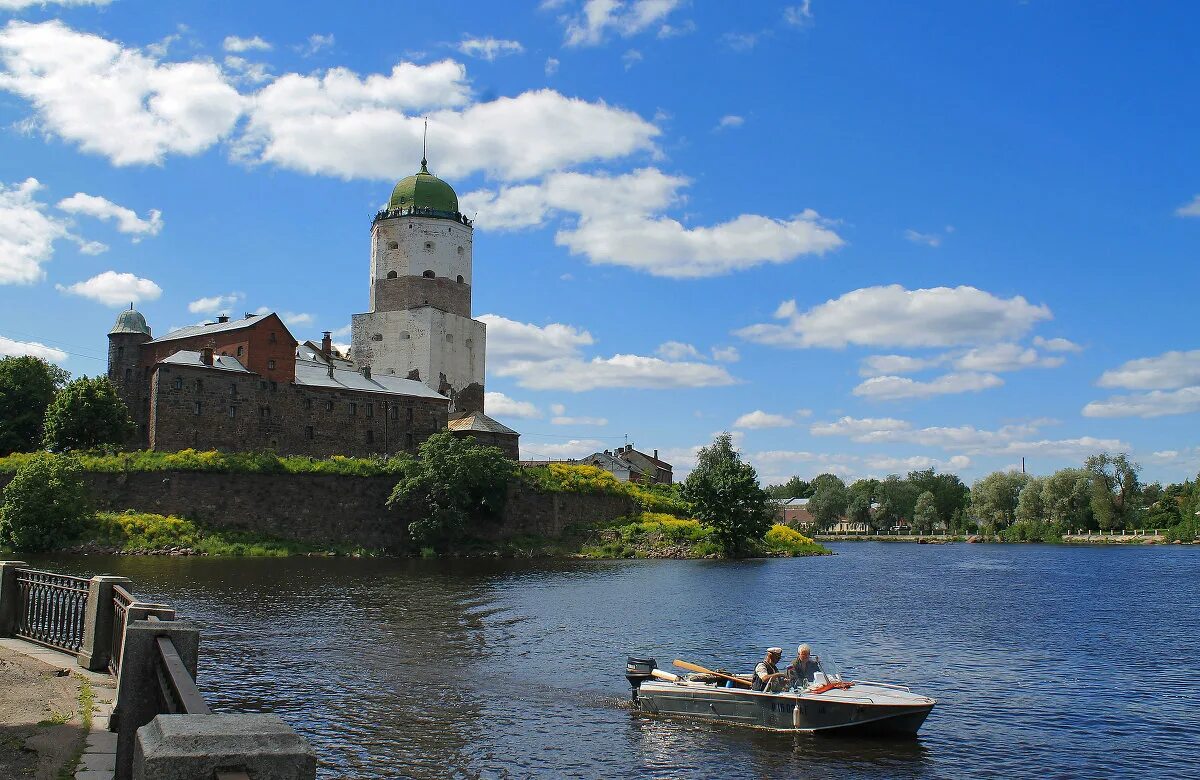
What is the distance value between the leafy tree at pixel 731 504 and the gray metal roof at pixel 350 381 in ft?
85.1

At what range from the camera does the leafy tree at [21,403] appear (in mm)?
68250

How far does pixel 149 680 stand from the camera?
9648mm

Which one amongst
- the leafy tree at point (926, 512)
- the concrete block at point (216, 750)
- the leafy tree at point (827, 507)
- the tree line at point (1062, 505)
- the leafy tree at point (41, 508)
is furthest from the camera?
the leafy tree at point (827, 507)

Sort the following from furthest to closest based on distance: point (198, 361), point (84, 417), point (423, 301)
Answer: point (423, 301) < point (198, 361) < point (84, 417)

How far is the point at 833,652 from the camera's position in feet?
92.3

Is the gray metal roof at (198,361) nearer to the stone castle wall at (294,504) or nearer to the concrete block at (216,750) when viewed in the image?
the stone castle wall at (294,504)

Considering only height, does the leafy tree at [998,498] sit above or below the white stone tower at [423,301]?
below

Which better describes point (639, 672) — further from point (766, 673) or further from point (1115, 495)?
point (1115, 495)

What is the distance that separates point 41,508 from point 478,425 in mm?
34286

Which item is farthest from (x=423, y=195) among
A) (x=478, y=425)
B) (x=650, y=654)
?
(x=650, y=654)

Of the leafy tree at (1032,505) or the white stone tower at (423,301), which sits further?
the leafy tree at (1032,505)

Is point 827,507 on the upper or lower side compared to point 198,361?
lower

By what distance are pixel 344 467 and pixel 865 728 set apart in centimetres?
5331

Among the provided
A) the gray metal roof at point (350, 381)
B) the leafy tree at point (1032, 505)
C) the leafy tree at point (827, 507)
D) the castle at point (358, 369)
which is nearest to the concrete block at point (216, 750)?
the castle at point (358, 369)
